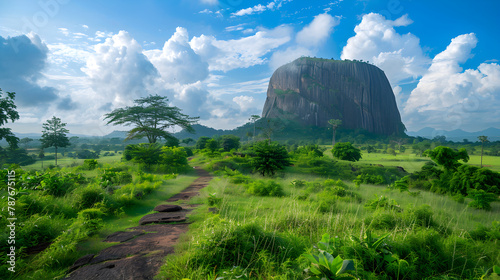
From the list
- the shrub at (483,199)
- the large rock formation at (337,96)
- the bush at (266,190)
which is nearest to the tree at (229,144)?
the bush at (266,190)

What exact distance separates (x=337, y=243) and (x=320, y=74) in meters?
129

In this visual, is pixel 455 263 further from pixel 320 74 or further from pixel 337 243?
pixel 320 74

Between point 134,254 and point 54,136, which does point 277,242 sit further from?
point 54,136

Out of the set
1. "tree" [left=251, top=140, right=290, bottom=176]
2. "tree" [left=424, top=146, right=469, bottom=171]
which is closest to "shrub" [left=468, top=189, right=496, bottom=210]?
"tree" [left=424, top=146, right=469, bottom=171]

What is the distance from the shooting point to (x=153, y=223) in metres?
5.71

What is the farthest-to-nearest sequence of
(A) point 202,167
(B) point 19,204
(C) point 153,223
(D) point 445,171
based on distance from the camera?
(A) point 202,167, (D) point 445,171, (C) point 153,223, (B) point 19,204

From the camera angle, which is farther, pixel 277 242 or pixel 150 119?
pixel 150 119

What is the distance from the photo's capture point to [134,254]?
12.2 feet

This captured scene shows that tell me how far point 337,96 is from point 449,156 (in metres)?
117

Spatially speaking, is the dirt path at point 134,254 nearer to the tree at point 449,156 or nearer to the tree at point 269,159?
the tree at point 269,159

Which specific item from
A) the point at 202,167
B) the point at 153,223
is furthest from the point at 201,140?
the point at 153,223

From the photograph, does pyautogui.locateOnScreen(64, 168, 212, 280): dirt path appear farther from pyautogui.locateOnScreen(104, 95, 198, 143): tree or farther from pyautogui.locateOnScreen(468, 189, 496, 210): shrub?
pyautogui.locateOnScreen(104, 95, 198, 143): tree

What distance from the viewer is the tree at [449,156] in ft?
31.0

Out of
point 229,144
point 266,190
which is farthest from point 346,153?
point 266,190
